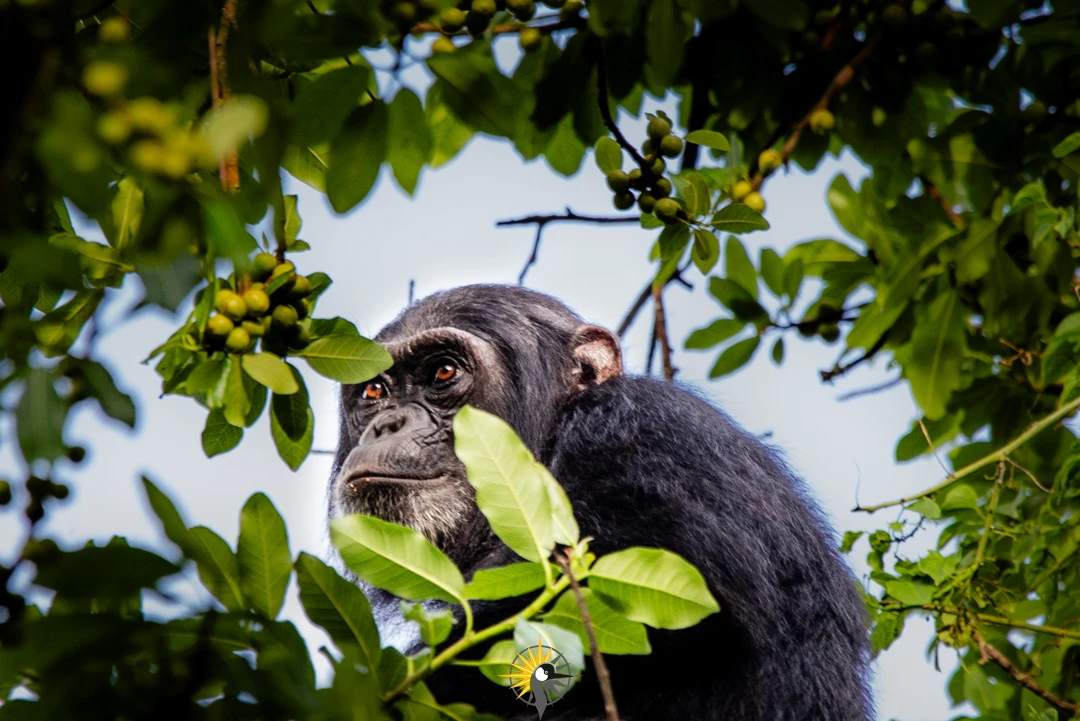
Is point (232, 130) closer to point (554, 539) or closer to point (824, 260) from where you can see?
point (554, 539)

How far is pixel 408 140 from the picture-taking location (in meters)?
2.21

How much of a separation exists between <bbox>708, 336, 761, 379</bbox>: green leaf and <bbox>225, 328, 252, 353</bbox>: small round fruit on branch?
6.04 ft

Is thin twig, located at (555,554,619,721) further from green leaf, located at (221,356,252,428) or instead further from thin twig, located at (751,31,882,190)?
thin twig, located at (751,31,882,190)

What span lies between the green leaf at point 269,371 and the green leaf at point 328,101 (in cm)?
46

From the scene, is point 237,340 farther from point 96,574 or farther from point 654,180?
point 654,180

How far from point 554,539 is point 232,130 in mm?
958

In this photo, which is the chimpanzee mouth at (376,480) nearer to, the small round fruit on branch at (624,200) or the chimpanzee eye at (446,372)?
the chimpanzee eye at (446,372)

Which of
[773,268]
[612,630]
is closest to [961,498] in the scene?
[773,268]

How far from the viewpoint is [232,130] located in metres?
0.94

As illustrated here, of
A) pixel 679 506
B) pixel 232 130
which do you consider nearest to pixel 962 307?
pixel 679 506

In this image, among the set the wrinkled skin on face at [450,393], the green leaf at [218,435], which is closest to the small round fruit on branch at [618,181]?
the green leaf at [218,435]

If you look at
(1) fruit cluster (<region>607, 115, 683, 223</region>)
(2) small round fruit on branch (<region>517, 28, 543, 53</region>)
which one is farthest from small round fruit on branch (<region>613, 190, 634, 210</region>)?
(2) small round fruit on branch (<region>517, 28, 543, 53</region>)

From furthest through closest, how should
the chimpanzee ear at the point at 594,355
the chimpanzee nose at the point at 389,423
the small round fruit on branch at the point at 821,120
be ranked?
the chimpanzee ear at the point at 594,355, the chimpanzee nose at the point at 389,423, the small round fruit on branch at the point at 821,120

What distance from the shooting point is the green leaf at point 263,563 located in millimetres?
1725
